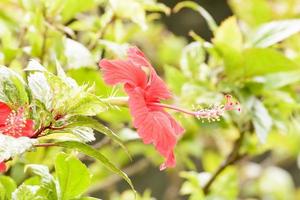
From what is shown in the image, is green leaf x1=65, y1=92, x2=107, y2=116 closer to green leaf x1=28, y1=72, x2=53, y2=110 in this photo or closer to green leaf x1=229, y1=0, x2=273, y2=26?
green leaf x1=28, y1=72, x2=53, y2=110

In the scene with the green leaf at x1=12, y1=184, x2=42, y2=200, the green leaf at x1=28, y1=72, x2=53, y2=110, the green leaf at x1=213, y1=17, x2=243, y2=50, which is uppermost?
the green leaf at x1=28, y1=72, x2=53, y2=110

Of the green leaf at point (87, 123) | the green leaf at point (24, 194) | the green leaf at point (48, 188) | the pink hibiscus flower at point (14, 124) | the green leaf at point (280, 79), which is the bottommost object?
the green leaf at point (280, 79)

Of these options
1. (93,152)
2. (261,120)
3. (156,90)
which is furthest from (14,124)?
(261,120)

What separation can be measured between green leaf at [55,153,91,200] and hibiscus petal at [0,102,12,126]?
0.37 feet

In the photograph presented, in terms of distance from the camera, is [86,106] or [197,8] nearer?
[86,106]

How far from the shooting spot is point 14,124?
0.76 m

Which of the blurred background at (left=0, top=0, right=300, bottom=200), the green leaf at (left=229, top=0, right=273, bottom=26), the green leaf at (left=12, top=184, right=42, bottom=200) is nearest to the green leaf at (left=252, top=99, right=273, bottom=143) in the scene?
the blurred background at (left=0, top=0, right=300, bottom=200)

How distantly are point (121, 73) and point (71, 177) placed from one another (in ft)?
0.53

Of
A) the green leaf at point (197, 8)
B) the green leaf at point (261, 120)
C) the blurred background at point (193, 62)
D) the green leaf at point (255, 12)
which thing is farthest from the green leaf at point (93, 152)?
Result: the green leaf at point (255, 12)

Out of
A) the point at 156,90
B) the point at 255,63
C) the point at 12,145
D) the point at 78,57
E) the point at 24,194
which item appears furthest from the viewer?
the point at 255,63

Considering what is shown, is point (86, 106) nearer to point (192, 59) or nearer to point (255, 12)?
point (192, 59)

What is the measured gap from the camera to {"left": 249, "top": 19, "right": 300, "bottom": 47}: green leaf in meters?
1.32

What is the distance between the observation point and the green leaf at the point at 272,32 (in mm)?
1315

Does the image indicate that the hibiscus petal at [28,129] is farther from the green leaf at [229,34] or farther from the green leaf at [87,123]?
the green leaf at [229,34]
